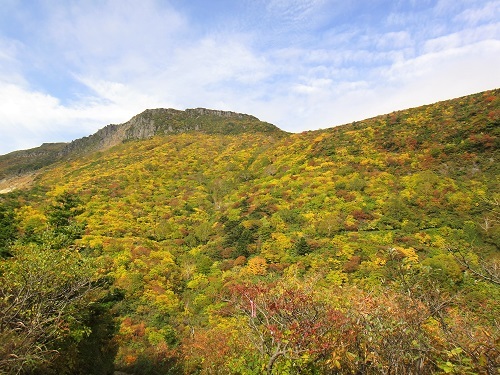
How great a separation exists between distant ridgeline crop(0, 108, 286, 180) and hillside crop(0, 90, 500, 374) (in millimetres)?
39738

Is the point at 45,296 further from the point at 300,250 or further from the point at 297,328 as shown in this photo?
the point at 300,250

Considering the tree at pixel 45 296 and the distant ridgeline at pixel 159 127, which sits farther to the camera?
the distant ridgeline at pixel 159 127

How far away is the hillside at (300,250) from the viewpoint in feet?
29.8

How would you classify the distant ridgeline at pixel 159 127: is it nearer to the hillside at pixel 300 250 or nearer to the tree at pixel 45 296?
the hillside at pixel 300 250

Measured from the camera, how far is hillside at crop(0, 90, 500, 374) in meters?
9.08

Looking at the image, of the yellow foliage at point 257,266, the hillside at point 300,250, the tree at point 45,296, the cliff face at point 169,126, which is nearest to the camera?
the hillside at point 300,250

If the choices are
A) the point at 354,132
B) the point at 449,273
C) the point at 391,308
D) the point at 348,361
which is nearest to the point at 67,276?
the point at 348,361

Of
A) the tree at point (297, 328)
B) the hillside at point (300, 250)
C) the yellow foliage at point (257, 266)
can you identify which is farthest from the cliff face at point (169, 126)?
the tree at point (297, 328)

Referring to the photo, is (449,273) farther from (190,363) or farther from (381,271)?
(190,363)

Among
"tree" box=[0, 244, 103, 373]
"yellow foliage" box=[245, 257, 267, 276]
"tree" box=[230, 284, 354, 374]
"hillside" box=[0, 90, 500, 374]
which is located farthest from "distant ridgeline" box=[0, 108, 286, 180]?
"tree" box=[230, 284, 354, 374]

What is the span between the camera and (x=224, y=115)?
5143 inches

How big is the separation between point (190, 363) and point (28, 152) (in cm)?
19710

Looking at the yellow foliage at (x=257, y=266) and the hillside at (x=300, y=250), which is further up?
the hillside at (x=300, y=250)

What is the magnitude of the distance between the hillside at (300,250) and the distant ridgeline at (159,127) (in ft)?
130
